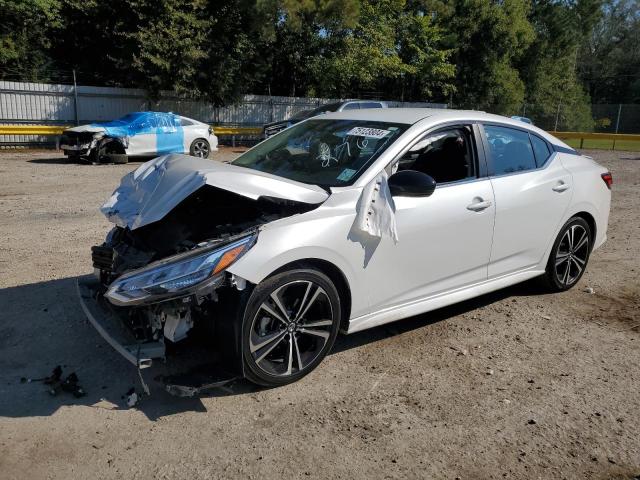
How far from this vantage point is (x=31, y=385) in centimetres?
367

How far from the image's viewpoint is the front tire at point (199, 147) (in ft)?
56.1

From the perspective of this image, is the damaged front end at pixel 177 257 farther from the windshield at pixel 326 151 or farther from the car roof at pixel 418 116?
the car roof at pixel 418 116

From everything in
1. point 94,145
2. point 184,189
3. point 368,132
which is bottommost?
point 94,145

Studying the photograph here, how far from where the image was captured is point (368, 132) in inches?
175

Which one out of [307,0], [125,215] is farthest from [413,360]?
[307,0]

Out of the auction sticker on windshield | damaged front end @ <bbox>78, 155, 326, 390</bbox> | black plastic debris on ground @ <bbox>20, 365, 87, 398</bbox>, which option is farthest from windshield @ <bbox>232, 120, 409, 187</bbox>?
black plastic debris on ground @ <bbox>20, 365, 87, 398</bbox>

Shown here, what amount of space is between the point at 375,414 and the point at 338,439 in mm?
365

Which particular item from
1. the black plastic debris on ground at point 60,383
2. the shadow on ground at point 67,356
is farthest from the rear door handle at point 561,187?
the black plastic debris on ground at point 60,383

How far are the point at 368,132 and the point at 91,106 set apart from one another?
2114 centimetres

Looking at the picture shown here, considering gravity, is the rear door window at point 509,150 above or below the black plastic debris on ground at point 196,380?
above

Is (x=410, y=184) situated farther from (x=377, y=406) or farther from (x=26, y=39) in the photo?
(x=26, y=39)

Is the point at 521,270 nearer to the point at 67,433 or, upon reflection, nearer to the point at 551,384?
the point at 551,384

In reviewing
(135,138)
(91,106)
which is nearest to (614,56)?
(91,106)

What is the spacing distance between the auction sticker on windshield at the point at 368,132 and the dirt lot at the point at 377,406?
1590 millimetres
